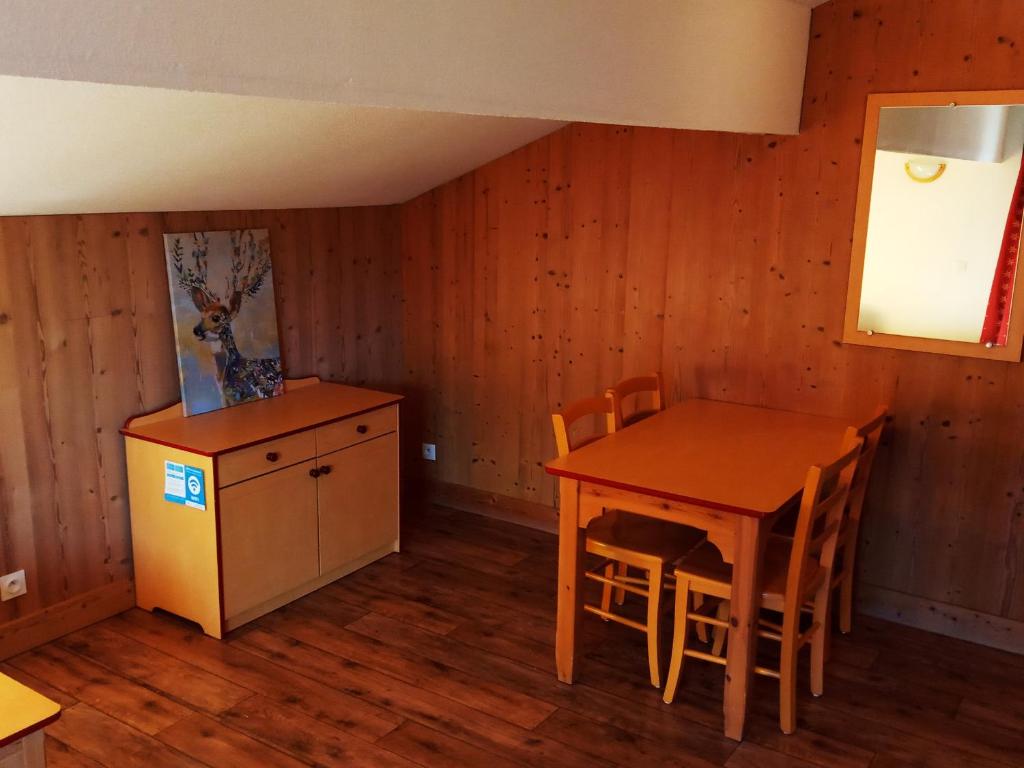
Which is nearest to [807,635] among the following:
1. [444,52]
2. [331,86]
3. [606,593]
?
[606,593]

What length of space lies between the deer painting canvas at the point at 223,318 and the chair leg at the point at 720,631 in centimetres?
201

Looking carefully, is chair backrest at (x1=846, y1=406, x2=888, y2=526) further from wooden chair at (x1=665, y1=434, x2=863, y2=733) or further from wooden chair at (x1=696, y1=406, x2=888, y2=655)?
wooden chair at (x1=665, y1=434, x2=863, y2=733)

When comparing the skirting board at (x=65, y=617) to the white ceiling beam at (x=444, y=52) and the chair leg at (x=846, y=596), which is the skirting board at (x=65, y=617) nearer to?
the white ceiling beam at (x=444, y=52)

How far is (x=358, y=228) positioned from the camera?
4355 mm

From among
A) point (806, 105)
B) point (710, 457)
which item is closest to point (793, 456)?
point (710, 457)

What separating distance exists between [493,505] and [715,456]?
5.69 ft

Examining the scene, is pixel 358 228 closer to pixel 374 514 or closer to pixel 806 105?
pixel 374 514

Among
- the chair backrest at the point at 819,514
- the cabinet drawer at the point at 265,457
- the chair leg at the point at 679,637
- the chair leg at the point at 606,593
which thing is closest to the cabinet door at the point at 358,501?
the cabinet drawer at the point at 265,457

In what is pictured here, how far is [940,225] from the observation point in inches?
127

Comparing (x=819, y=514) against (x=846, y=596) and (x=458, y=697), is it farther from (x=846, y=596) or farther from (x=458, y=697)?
(x=458, y=697)

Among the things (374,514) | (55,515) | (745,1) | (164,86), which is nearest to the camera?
(164,86)

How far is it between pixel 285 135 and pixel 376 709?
1.80 meters

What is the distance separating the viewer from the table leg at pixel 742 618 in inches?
105

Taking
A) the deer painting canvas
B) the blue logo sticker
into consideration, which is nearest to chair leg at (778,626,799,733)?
the blue logo sticker
